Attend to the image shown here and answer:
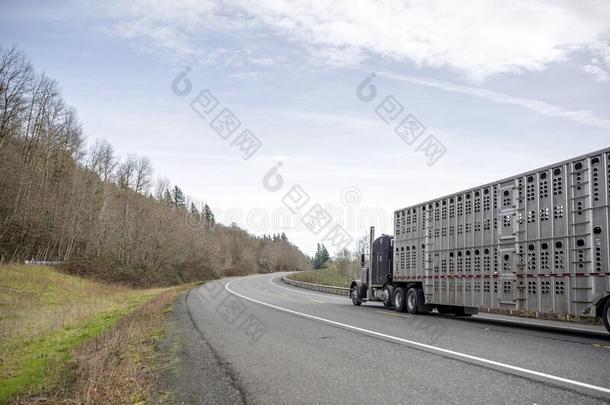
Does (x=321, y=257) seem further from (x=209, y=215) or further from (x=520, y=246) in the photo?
(x=520, y=246)

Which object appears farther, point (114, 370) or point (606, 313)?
point (606, 313)

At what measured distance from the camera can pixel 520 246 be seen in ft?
43.1

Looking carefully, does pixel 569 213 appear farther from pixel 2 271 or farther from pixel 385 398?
pixel 2 271

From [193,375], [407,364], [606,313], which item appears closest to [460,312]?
[606,313]

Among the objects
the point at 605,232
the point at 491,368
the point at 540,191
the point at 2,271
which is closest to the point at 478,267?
the point at 540,191

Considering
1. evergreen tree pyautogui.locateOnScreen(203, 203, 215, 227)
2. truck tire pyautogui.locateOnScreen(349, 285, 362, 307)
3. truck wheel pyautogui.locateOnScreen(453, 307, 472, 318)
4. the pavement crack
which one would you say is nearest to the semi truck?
truck wheel pyautogui.locateOnScreen(453, 307, 472, 318)

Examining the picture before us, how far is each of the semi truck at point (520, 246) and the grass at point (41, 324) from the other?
10.9 metres

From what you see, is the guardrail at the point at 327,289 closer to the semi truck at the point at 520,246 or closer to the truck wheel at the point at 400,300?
the truck wheel at the point at 400,300

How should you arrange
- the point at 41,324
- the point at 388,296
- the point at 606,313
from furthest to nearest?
the point at 388,296 → the point at 41,324 → the point at 606,313

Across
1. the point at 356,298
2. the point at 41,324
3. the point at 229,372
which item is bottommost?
the point at 41,324

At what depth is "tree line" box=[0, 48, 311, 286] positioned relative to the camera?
1417 inches

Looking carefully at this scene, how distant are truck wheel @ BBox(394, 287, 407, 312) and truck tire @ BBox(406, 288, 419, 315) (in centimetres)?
50

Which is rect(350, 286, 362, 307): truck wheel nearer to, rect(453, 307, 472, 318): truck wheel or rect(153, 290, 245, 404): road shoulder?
rect(453, 307, 472, 318): truck wheel

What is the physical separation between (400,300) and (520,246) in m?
7.62
